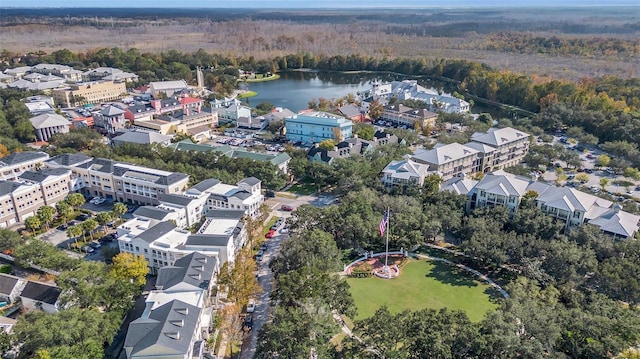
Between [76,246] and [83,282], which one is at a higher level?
[83,282]

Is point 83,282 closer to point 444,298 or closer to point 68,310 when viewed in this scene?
point 68,310

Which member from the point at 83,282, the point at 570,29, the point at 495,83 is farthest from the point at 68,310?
the point at 570,29

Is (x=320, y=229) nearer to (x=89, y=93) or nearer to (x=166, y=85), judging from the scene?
(x=166, y=85)

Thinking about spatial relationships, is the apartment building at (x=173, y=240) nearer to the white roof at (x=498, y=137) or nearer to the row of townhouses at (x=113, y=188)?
the row of townhouses at (x=113, y=188)

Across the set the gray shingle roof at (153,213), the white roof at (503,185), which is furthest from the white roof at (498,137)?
the gray shingle roof at (153,213)

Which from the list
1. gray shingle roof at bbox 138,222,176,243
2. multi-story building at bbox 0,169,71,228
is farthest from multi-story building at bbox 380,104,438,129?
multi-story building at bbox 0,169,71,228

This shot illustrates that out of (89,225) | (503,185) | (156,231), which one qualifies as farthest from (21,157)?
(503,185)

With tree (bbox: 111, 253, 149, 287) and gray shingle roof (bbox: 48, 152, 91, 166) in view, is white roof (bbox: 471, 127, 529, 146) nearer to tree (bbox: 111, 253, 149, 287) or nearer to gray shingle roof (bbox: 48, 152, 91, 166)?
tree (bbox: 111, 253, 149, 287)
